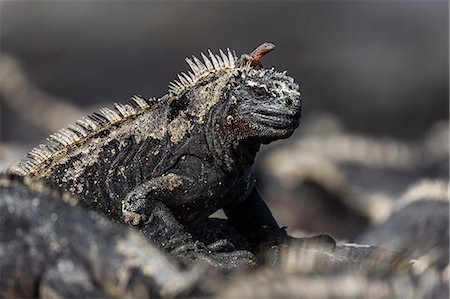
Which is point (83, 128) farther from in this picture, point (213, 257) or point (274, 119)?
point (213, 257)

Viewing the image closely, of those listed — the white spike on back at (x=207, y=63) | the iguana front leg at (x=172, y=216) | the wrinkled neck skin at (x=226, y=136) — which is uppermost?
the white spike on back at (x=207, y=63)

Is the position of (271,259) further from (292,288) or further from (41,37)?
(41,37)

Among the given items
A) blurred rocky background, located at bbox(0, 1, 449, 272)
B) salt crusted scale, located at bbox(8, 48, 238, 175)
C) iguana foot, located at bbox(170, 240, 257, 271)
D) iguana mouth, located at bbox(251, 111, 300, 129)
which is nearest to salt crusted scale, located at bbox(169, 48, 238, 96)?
salt crusted scale, located at bbox(8, 48, 238, 175)

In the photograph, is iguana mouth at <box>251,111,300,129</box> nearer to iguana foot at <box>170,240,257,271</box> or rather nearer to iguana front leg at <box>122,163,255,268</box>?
iguana front leg at <box>122,163,255,268</box>

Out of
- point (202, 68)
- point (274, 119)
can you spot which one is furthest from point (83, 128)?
point (274, 119)

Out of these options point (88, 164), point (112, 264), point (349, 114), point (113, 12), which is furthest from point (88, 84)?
point (112, 264)

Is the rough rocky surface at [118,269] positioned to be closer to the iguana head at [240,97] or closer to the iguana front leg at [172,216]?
the iguana front leg at [172,216]

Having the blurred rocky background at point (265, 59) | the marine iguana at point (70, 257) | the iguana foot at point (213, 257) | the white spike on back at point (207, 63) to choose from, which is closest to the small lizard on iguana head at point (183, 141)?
the white spike on back at point (207, 63)
